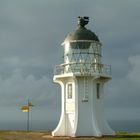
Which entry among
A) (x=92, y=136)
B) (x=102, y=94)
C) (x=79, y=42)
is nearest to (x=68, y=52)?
(x=79, y=42)

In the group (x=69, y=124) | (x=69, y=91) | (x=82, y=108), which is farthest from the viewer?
(x=69, y=91)

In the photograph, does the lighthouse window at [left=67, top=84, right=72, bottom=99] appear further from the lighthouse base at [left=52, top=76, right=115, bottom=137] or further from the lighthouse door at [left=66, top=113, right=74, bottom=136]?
the lighthouse door at [left=66, top=113, right=74, bottom=136]

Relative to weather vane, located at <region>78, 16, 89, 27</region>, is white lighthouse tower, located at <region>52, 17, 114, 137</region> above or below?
below

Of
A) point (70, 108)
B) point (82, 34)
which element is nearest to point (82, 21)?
point (82, 34)

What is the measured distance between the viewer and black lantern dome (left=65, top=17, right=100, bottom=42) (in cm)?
3850

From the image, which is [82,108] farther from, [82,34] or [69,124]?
[82,34]

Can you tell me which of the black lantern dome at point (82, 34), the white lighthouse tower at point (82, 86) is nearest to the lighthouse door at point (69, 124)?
the white lighthouse tower at point (82, 86)

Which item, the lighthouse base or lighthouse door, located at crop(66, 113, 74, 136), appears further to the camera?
lighthouse door, located at crop(66, 113, 74, 136)

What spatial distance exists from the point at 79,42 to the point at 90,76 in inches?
129

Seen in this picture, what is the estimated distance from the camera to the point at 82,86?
3806 cm

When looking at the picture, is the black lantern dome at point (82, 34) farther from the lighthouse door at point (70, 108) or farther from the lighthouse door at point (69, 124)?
the lighthouse door at point (69, 124)

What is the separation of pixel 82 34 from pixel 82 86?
469 cm

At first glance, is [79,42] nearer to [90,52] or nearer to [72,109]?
[90,52]

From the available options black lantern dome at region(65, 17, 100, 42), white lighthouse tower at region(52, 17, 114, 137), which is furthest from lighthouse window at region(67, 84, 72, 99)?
black lantern dome at region(65, 17, 100, 42)
